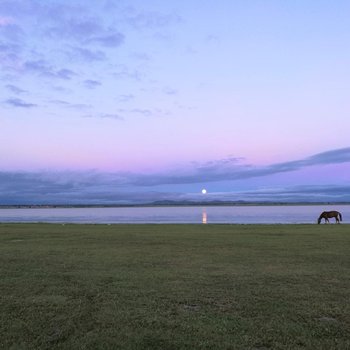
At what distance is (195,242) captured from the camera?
2041cm

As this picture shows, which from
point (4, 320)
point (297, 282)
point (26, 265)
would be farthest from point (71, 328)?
point (26, 265)

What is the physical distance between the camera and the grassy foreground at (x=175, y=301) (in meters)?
6.52

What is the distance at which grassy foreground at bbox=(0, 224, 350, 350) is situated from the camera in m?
6.52

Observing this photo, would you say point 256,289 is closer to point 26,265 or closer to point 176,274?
point 176,274

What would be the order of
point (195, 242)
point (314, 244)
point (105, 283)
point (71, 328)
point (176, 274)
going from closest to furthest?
point (71, 328), point (105, 283), point (176, 274), point (314, 244), point (195, 242)

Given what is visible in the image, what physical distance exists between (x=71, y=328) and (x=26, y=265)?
6743 mm

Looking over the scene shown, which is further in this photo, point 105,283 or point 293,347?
point 105,283

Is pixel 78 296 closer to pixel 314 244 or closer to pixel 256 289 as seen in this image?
pixel 256 289

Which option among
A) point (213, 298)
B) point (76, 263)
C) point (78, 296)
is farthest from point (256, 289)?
point (76, 263)

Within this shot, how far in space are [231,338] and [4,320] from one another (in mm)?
4064

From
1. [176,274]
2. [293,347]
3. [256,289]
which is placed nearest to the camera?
[293,347]

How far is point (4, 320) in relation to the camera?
745 centimetres

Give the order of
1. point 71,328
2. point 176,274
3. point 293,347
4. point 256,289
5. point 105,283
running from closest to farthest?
point 293,347, point 71,328, point 256,289, point 105,283, point 176,274

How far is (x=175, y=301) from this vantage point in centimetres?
859
